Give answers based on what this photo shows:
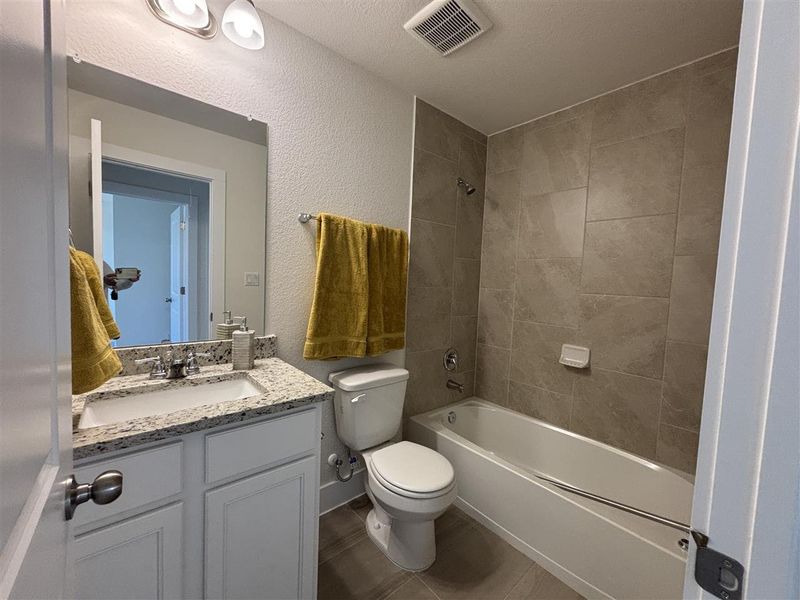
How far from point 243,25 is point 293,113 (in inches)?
13.9

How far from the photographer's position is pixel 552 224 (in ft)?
6.84

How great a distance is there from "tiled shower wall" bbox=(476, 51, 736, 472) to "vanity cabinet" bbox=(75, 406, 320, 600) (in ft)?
5.37

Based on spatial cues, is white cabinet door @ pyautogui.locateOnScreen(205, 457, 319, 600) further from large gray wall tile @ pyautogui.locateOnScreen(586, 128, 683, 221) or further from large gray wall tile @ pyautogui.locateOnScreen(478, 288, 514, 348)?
large gray wall tile @ pyautogui.locateOnScreen(586, 128, 683, 221)

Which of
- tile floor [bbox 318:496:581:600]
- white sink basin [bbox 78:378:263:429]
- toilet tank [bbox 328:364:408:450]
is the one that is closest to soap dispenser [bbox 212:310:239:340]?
white sink basin [bbox 78:378:263:429]

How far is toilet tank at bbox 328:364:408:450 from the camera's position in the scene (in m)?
1.64

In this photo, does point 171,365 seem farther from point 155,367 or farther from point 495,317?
point 495,317

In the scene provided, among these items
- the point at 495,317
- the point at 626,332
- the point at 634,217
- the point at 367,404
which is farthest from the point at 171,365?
the point at 634,217

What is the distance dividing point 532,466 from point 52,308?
246cm

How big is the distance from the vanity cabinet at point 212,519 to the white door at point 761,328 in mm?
1021

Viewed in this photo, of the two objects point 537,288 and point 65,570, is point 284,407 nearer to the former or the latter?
point 65,570

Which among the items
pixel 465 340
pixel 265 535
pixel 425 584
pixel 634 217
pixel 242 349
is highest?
pixel 634 217

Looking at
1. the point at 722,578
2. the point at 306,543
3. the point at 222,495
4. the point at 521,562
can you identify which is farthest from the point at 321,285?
the point at 521,562

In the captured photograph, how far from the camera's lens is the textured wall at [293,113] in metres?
1.15

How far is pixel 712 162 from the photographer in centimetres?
154
